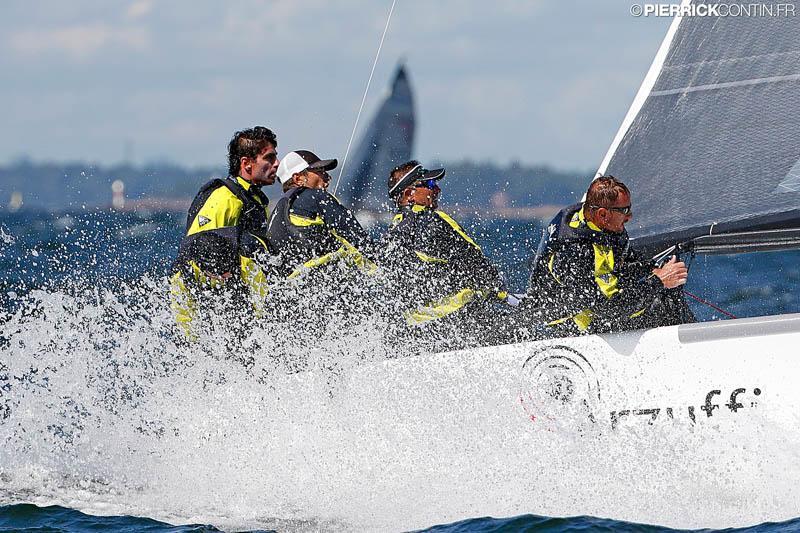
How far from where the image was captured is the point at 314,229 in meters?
4.77

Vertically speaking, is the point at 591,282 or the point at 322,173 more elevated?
the point at 322,173

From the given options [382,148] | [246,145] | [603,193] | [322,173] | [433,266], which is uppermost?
[382,148]

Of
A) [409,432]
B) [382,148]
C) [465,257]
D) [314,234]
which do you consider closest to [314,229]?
[314,234]

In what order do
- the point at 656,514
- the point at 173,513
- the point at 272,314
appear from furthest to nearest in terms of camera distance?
the point at 272,314 → the point at 173,513 → the point at 656,514

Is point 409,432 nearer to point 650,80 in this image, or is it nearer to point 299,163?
point 299,163

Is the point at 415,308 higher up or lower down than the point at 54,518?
higher up

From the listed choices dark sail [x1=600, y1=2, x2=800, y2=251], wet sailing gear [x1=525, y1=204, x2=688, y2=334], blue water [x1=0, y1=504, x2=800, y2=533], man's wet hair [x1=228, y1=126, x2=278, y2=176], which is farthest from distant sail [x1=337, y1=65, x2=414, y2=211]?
wet sailing gear [x1=525, y1=204, x2=688, y2=334]

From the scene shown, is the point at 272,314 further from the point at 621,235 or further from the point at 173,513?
the point at 621,235

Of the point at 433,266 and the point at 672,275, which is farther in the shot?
the point at 433,266

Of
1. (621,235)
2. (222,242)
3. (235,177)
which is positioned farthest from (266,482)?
(621,235)

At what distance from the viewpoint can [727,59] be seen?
5184mm

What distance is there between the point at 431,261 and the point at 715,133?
146 centimetres

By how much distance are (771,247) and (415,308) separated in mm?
1553

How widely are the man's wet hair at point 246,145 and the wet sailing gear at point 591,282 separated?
134 centimetres
